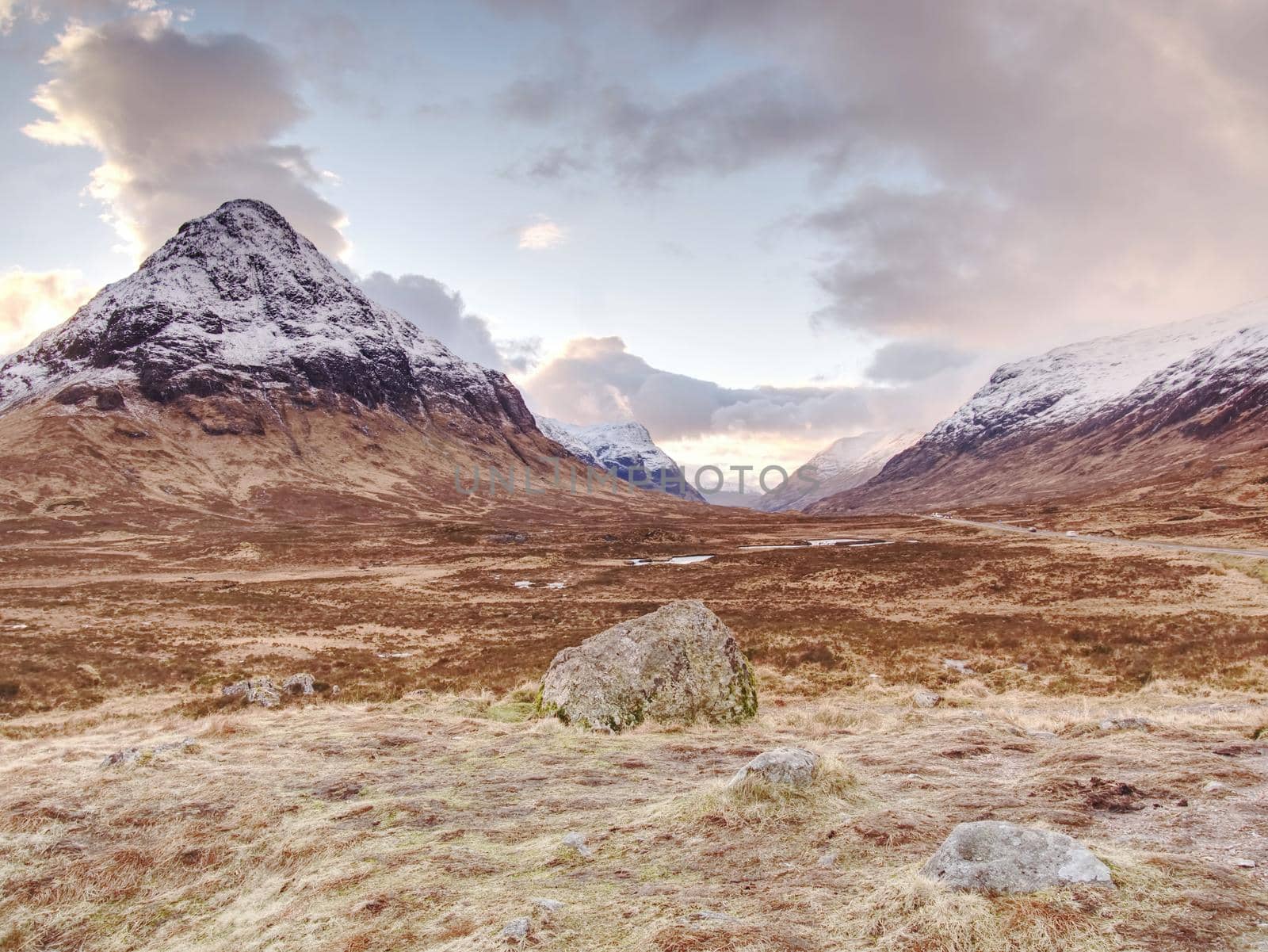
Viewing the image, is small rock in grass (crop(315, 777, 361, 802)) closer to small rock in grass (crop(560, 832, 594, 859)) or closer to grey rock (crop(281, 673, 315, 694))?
small rock in grass (crop(560, 832, 594, 859))

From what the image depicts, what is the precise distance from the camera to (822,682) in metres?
22.5

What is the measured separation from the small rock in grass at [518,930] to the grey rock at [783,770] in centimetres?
365

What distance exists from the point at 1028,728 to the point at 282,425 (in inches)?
8146

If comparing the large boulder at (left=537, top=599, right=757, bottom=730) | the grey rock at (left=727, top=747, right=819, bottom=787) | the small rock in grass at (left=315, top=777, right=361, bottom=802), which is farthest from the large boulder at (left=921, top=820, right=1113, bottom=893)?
the large boulder at (left=537, top=599, right=757, bottom=730)

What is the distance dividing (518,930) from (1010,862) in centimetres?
414

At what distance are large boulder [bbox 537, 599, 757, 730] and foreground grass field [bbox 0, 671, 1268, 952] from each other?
1788 mm

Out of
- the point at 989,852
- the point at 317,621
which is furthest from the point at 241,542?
the point at 989,852

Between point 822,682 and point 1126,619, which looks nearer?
point 822,682

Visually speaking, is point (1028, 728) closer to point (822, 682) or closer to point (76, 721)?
point (822, 682)

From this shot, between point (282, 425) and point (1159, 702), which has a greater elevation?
point (282, 425)

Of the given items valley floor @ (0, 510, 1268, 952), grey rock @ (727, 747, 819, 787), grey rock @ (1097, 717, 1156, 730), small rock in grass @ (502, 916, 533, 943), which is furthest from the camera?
grey rock @ (1097, 717, 1156, 730)

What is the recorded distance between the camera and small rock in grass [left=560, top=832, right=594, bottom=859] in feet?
24.5

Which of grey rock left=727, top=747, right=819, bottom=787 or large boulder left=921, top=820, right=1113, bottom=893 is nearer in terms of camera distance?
large boulder left=921, top=820, right=1113, bottom=893

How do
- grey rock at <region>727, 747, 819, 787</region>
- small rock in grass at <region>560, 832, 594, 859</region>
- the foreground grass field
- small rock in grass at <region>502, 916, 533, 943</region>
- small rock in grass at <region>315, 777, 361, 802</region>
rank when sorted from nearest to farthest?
the foreground grass field → small rock in grass at <region>502, 916, 533, 943</region> → small rock in grass at <region>560, 832, 594, 859</region> → grey rock at <region>727, 747, 819, 787</region> → small rock in grass at <region>315, 777, 361, 802</region>
